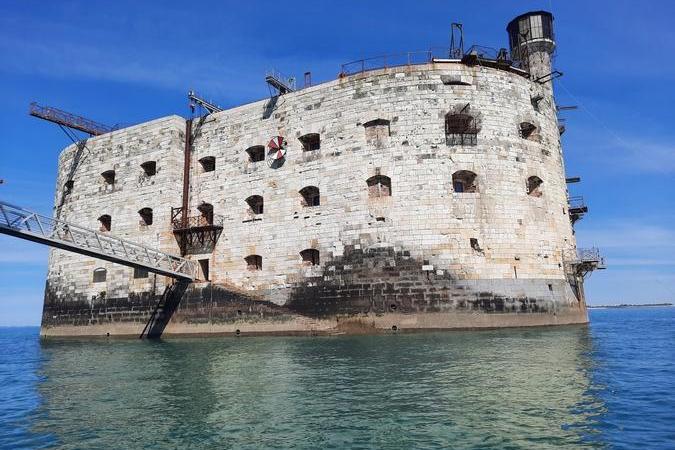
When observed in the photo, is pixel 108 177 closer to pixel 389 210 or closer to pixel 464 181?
pixel 389 210

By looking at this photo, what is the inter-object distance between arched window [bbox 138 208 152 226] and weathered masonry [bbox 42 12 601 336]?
0.54 feet

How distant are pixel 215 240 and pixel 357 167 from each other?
783 cm

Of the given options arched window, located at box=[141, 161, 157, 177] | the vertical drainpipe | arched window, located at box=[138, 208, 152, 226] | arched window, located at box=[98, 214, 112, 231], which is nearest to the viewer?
the vertical drainpipe

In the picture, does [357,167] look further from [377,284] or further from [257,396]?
[257,396]

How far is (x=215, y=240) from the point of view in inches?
931

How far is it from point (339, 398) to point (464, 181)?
45.7 feet

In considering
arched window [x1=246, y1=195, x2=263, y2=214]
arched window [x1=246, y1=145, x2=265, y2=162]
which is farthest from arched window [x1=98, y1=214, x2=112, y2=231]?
arched window [x1=246, y1=145, x2=265, y2=162]

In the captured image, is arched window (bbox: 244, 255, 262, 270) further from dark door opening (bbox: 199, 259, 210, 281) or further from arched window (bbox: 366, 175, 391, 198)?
arched window (bbox: 366, 175, 391, 198)

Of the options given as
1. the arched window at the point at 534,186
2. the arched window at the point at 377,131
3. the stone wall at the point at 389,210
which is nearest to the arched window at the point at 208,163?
the stone wall at the point at 389,210

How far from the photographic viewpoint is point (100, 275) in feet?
86.2

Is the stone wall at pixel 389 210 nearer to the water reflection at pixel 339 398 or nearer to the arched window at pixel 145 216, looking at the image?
the arched window at pixel 145 216

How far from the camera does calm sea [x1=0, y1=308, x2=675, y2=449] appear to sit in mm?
6387

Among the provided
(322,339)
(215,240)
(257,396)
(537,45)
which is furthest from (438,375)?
(537,45)

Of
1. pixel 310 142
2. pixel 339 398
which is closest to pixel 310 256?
pixel 310 142
